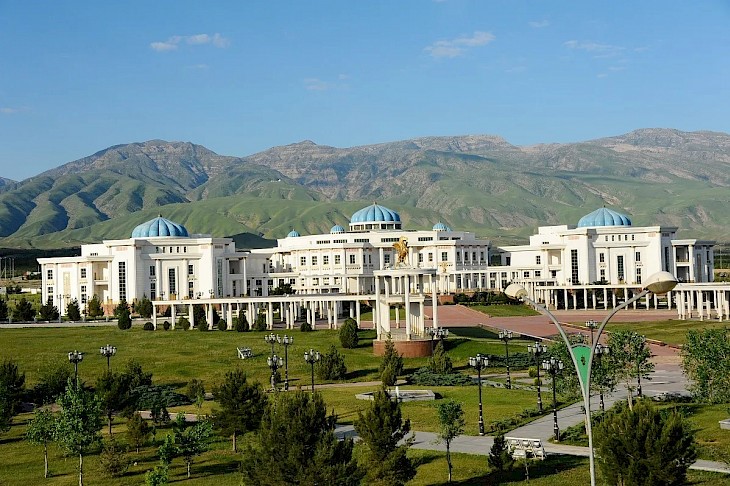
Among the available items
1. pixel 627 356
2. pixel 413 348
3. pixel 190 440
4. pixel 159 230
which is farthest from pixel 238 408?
pixel 159 230

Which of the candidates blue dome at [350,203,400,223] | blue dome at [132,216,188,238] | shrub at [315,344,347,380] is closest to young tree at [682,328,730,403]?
shrub at [315,344,347,380]

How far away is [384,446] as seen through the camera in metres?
→ 34.5

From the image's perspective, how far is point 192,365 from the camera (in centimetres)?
6794

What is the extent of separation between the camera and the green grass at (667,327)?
83438mm

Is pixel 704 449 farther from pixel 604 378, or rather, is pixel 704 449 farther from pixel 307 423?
pixel 307 423

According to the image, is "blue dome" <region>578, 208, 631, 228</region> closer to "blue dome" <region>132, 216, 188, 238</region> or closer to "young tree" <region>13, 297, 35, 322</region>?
"blue dome" <region>132, 216, 188, 238</region>

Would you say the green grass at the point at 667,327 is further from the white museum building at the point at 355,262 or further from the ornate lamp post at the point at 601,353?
the ornate lamp post at the point at 601,353

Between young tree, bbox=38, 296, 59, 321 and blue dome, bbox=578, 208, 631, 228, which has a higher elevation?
blue dome, bbox=578, 208, 631, 228

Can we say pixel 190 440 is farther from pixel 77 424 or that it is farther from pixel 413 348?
pixel 413 348

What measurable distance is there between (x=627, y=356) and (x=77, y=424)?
86.9 ft

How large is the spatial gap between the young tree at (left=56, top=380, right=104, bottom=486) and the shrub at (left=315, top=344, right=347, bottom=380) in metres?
25.4

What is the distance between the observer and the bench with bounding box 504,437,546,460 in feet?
127

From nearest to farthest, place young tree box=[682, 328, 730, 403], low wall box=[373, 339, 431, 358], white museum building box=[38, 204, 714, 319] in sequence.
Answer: young tree box=[682, 328, 730, 403] < low wall box=[373, 339, 431, 358] < white museum building box=[38, 204, 714, 319]

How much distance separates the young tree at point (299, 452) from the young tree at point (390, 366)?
2737cm
